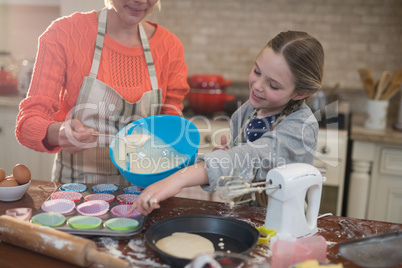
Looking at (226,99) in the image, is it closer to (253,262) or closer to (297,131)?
(297,131)

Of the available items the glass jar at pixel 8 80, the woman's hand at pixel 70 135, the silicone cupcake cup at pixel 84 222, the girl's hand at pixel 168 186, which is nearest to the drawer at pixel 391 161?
the girl's hand at pixel 168 186

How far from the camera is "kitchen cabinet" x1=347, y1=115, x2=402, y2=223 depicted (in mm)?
2297

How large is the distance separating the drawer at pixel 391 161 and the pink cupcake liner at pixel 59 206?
5.92 ft

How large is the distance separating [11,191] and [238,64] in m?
2.07

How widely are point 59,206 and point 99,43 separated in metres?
0.67

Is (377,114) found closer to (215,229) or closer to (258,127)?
(258,127)

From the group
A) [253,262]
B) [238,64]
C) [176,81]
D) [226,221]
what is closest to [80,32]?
[176,81]

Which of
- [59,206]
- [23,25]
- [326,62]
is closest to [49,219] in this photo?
[59,206]

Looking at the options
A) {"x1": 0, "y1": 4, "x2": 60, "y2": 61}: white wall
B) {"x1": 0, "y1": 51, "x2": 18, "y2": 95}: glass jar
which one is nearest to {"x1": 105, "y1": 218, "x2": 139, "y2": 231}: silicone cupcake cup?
{"x1": 0, "y1": 51, "x2": 18, "y2": 95}: glass jar

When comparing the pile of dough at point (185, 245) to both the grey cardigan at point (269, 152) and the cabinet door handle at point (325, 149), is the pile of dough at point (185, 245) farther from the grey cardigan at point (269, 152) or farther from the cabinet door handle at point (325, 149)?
the cabinet door handle at point (325, 149)

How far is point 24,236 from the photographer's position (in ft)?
3.06

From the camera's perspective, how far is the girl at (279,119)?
3.64ft

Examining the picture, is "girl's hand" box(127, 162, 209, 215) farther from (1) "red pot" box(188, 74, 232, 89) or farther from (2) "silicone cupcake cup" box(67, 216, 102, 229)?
(1) "red pot" box(188, 74, 232, 89)

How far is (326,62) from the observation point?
2.81 m
